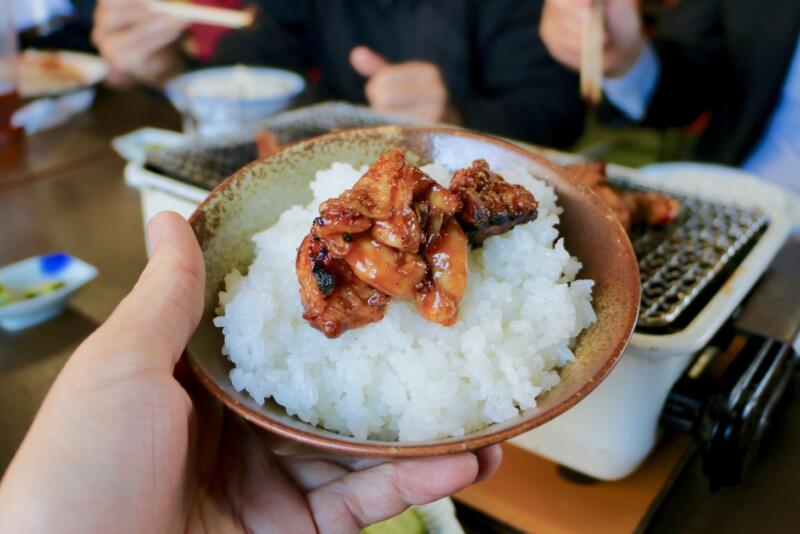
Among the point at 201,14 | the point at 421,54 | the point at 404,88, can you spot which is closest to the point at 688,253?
the point at 404,88

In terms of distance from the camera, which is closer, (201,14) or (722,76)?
(201,14)

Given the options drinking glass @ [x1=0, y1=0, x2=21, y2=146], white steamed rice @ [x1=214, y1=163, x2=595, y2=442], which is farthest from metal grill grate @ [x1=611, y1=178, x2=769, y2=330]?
drinking glass @ [x1=0, y1=0, x2=21, y2=146]

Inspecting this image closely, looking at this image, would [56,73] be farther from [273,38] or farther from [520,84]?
[520,84]

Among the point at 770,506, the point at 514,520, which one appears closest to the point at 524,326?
the point at 514,520

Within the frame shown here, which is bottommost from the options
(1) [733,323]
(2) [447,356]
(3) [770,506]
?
(3) [770,506]

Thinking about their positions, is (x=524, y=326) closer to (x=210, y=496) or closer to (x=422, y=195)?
(x=422, y=195)

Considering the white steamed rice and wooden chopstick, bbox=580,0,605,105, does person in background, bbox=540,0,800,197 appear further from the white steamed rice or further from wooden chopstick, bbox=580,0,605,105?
the white steamed rice
